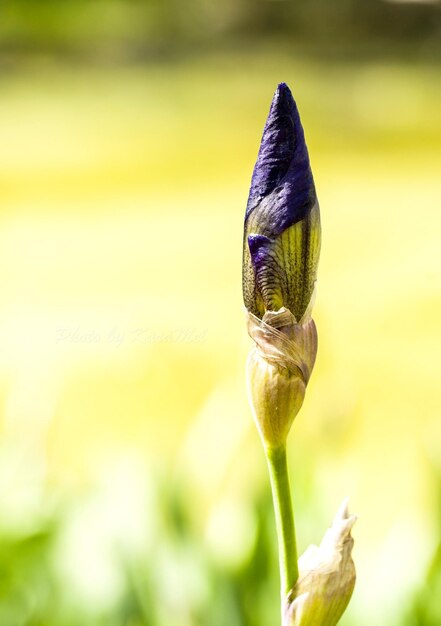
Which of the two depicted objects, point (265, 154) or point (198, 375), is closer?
point (265, 154)

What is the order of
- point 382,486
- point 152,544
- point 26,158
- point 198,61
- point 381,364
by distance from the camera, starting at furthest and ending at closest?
point 198,61 < point 26,158 < point 381,364 < point 382,486 < point 152,544

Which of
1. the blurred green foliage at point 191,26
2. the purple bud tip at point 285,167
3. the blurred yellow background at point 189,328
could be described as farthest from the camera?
the blurred green foliage at point 191,26

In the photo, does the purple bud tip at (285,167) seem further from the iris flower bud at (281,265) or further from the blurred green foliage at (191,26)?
the blurred green foliage at (191,26)

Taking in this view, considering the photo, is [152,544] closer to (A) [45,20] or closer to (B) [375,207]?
(B) [375,207]

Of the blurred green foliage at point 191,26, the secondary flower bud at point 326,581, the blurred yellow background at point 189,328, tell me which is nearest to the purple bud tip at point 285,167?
the secondary flower bud at point 326,581

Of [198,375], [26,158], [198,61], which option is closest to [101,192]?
[26,158]

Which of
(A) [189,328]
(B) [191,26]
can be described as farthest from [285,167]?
(B) [191,26]

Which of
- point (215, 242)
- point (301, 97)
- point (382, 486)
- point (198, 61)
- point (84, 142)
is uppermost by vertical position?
point (198, 61)
